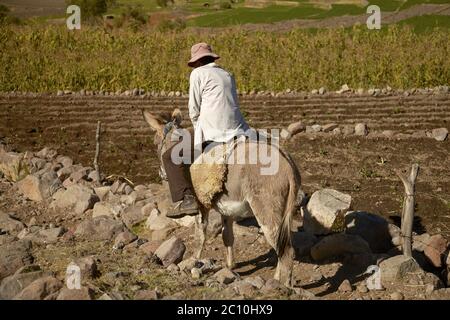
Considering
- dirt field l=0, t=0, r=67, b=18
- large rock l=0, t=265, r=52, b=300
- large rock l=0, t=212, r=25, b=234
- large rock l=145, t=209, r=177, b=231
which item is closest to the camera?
large rock l=0, t=265, r=52, b=300

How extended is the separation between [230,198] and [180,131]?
2.94ft

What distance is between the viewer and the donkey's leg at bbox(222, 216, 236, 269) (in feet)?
22.6

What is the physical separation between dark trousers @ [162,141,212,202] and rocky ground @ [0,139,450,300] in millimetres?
720

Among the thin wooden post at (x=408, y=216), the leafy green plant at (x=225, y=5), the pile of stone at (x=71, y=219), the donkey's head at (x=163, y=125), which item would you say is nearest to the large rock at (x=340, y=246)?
the thin wooden post at (x=408, y=216)

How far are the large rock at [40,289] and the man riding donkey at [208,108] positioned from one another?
5.34ft

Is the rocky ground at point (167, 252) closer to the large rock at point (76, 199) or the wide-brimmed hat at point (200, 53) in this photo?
the large rock at point (76, 199)

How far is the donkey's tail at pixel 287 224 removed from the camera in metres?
5.99

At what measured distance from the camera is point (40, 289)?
5367 millimetres

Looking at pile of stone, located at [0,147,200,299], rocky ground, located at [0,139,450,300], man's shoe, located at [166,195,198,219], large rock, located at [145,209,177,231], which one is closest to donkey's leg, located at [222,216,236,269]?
rocky ground, located at [0,139,450,300]

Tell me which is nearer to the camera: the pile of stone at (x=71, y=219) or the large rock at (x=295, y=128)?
the pile of stone at (x=71, y=219)

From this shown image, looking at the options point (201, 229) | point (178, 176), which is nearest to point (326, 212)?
point (201, 229)

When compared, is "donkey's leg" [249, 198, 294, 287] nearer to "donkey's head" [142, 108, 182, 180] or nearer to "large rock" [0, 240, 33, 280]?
"donkey's head" [142, 108, 182, 180]

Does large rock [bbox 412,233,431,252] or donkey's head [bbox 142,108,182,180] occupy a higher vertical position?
donkey's head [bbox 142,108,182,180]

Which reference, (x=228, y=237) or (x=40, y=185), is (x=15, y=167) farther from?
→ (x=228, y=237)
